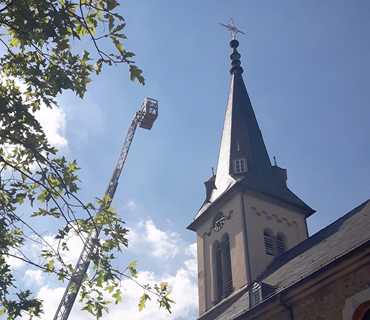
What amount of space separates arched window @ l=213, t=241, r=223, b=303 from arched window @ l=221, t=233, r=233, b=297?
1.29 ft

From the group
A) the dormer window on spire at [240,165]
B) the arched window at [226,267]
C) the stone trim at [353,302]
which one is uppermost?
the dormer window on spire at [240,165]

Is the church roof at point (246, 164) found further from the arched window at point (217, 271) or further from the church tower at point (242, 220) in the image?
the arched window at point (217, 271)

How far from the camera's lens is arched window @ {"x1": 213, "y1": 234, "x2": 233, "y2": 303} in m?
25.2

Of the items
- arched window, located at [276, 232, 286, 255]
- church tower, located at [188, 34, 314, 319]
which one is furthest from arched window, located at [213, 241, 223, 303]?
arched window, located at [276, 232, 286, 255]

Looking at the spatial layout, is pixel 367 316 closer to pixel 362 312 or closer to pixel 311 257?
pixel 362 312

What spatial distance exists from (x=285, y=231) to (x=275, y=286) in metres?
7.93

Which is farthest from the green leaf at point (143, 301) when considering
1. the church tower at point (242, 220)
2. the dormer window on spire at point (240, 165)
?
the dormer window on spire at point (240, 165)

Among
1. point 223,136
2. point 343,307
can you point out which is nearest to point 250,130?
point 223,136

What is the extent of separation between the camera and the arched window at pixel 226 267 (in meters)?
25.0

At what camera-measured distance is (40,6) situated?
20.6ft

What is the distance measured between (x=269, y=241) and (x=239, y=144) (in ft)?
22.2

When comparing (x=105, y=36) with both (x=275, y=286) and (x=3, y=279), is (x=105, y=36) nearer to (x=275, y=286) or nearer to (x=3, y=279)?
(x=3, y=279)

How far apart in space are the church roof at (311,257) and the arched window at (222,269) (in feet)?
3.63

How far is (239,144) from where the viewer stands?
3014cm
